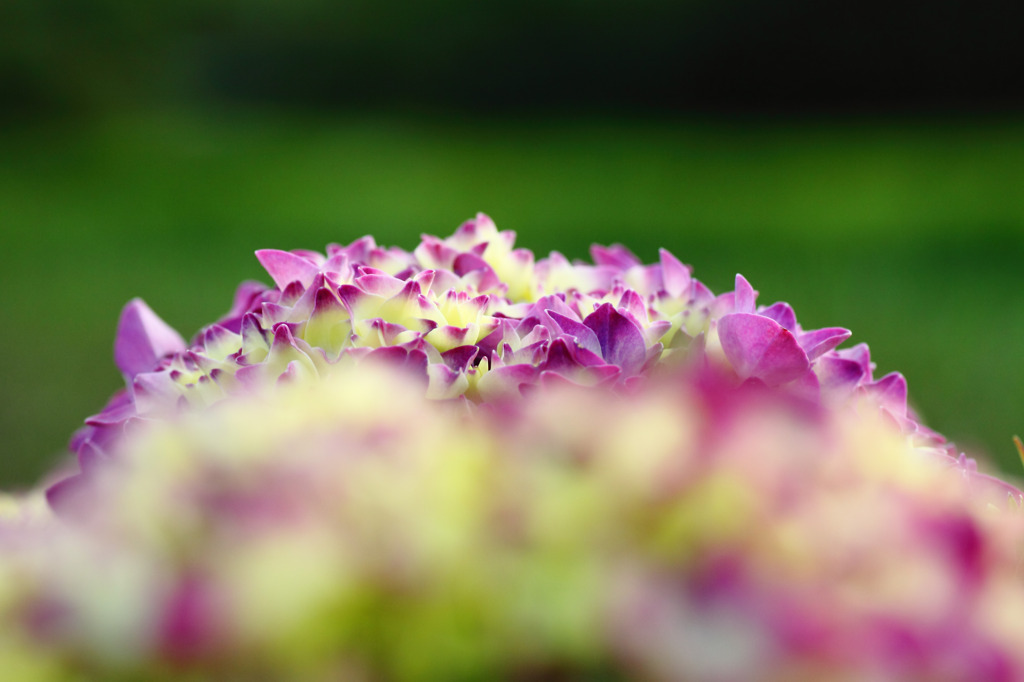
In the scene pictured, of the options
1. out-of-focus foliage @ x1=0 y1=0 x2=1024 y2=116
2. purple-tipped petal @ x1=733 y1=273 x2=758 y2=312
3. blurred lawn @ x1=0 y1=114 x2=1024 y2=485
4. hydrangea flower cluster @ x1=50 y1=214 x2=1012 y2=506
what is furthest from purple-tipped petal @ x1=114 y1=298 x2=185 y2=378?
out-of-focus foliage @ x1=0 y1=0 x2=1024 y2=116

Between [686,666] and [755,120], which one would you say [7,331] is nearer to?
[686,666]

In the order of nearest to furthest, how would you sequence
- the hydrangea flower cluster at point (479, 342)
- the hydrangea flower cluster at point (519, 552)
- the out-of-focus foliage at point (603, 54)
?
the hydrangea flower cluster at point (519, 552) < the hydrangea flower cluster at point (479, 342) < the out-of-focus foliage at point (603, 54)

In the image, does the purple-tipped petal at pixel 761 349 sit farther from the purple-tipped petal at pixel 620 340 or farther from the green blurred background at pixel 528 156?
the green blurred background at pixel 528 156

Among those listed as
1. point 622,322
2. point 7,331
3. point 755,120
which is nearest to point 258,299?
point 622,322

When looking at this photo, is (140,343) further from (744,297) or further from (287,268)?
(744,297)

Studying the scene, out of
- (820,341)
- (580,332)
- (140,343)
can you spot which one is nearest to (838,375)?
(820,341)

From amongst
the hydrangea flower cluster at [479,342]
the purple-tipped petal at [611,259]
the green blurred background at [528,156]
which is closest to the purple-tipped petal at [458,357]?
the hydrangea flower cluster at [479,342]

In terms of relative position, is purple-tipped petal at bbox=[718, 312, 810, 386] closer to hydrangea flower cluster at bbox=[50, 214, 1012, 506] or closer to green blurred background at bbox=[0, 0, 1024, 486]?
hydrangea flower cluster at bbox=[50, 214, 1012, 506]
